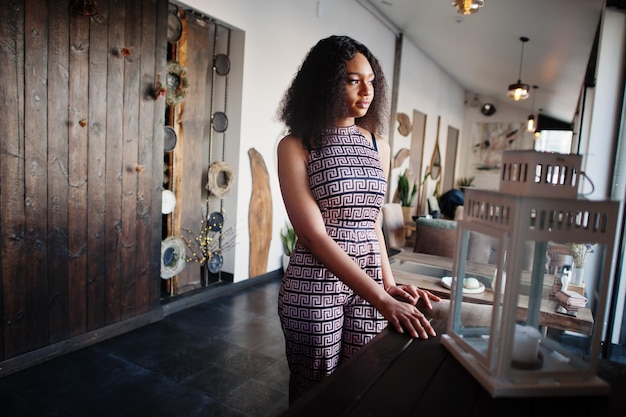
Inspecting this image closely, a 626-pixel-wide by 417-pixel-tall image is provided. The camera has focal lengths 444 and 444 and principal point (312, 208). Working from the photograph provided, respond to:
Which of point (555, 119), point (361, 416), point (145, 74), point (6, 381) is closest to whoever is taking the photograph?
point (361, 416)

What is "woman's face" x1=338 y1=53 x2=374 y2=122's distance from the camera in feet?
4.00

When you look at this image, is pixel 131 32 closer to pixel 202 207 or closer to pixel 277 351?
pixel 202 207

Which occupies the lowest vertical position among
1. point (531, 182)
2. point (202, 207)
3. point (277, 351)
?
point (277, 351)

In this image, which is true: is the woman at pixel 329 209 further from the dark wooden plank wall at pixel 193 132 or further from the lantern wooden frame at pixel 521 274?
the dark wooden plank wall at pixel 193 132

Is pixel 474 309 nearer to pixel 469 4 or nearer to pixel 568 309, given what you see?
pixel 568 309

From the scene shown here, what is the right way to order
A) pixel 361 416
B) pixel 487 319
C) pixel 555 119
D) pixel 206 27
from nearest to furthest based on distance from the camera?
pixel 361 416 < pixel 487 319 < pixel 206 27 < pixel 555 119

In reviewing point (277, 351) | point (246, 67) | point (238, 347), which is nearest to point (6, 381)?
point (238, 347)

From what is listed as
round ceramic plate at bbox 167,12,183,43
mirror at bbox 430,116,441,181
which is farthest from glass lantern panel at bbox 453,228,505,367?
mirror at bbox 430,116,441,181

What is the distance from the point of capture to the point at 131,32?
9.44 ft

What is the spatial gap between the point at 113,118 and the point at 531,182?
2722 millimetres

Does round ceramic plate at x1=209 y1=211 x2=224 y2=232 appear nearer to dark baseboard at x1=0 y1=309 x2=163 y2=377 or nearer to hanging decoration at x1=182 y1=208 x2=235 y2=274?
hanging decoration at x1=182 y1=208 x2=235 y2=274

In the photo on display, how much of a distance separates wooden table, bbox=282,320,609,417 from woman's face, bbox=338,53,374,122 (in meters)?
0.67

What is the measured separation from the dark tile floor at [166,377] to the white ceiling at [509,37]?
182 inches

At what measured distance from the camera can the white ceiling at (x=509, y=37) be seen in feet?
17.0
